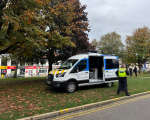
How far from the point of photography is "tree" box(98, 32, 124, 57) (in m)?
41.8

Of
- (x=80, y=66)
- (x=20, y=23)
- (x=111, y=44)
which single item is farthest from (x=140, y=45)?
(x=20, y=23)

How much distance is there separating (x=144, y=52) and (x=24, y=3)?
32.1m

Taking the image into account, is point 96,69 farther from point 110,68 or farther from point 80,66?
point 80,66

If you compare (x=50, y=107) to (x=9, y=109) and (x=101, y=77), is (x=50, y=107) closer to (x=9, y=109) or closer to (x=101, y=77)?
(x=9, y=109)

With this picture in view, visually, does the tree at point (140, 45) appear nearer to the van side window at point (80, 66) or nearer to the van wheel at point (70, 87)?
the van side window at point (80, 66)

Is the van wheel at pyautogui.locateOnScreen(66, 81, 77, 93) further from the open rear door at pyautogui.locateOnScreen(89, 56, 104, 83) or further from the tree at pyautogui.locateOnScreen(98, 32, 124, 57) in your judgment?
the tree at pyautogui.locateOnScreen(98, 32, 124, 57)

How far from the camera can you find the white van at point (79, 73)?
26.5 feet

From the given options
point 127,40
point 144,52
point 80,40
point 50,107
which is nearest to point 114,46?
point 127,40

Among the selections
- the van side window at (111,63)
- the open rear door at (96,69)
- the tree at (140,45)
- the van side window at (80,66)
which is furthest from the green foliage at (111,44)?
the van side window at (80,66)

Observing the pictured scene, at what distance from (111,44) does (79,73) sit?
36.1m

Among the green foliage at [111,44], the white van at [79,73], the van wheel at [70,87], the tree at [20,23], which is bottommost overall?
the van wheel at [70,87]

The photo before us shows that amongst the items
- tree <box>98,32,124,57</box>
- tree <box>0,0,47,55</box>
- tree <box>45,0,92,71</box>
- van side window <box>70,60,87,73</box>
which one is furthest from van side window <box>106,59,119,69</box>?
tree <box>98,32,124,57</box>

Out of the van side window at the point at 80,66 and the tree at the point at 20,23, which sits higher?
the tree at the point at 20,23

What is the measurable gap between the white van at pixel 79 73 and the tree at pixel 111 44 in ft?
105
